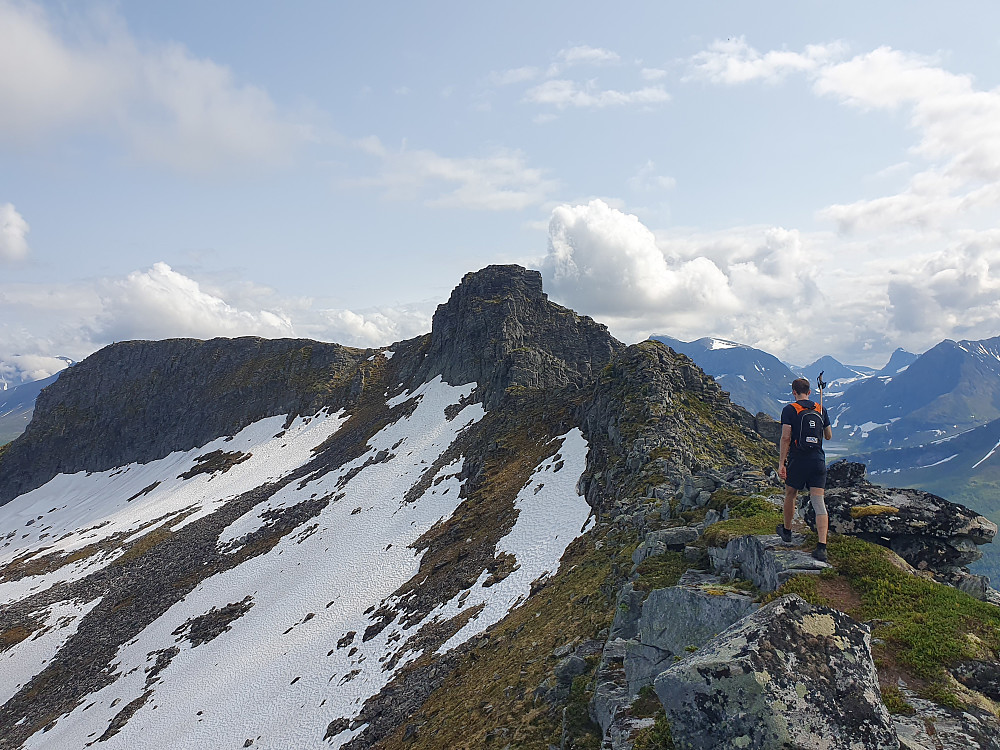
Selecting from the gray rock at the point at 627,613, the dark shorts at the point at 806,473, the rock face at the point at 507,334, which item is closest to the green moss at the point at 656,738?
the gray rock at the point at 627,613

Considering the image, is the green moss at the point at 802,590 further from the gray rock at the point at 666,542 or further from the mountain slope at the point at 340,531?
the mountain slope at the point at 340,531

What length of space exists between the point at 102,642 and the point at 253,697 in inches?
1304

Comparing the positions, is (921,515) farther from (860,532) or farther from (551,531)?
(551,531)

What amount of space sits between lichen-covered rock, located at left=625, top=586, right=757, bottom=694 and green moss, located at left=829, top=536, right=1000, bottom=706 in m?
2.27

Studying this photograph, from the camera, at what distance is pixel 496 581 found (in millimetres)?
29875

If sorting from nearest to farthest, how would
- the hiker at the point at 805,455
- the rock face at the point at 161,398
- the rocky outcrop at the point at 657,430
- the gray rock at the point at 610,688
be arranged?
the gray rock at the point at 610,688 → the hiker at the point at 805,455 → the rocky outcrop at the point at 657,430 → the rock face at the point at 161,398

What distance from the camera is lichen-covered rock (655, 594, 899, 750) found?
5.90 m

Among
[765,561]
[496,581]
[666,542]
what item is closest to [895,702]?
[765,561]

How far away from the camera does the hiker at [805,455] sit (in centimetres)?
1129

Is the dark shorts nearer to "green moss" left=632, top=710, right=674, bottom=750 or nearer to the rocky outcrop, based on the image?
"green moss" left=632, top=710, right=674, bottom=750

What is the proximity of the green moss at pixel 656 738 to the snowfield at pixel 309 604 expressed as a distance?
1859 cm

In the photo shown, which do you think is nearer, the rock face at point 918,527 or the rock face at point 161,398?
the rock face at point 918,527

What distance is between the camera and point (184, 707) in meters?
35.5

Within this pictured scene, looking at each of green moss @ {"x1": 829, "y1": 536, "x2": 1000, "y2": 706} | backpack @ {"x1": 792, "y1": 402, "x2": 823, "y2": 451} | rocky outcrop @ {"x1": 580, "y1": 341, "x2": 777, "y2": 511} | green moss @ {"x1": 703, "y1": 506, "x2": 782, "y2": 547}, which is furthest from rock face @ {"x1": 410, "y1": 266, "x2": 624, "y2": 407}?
green moss @ {"x1": 829, "y1": 536, "x2": 1000, "y2": 706}
